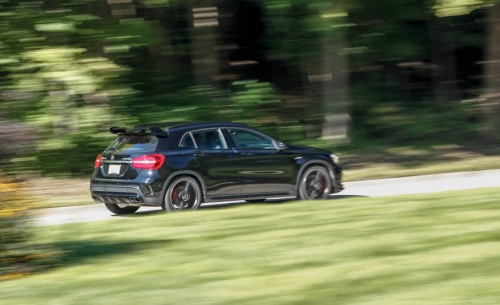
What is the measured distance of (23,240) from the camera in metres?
10.4

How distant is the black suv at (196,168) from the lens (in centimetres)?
1589

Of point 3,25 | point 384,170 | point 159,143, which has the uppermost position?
point 3,25

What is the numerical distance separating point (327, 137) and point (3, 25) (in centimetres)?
830

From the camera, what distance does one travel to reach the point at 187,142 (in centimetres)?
1636

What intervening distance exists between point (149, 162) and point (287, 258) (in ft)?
19.7

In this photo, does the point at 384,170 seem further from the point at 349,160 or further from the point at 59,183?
the point at 59,183

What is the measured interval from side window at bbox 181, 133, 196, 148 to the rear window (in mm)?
441

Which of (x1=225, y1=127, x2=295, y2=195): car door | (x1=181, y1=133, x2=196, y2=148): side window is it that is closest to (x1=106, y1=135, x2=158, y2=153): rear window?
(x1=181, y1=133, x2=196, y2=148): side window

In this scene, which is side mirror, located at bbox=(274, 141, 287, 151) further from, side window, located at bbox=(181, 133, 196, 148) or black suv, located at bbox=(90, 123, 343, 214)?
side window, located at bbox=(181, 133, 196, 148)

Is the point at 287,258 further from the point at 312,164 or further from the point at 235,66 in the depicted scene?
the point at 235,66

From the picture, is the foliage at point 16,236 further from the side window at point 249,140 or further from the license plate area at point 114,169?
the side window at point 249,140

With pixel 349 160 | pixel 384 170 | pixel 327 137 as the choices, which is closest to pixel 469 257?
pixel 384 170

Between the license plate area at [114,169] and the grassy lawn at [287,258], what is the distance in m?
2.09

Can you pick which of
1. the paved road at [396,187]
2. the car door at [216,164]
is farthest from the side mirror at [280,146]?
the paved road at [396,187]
